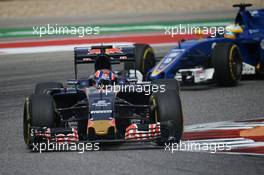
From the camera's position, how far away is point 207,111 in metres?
15.3

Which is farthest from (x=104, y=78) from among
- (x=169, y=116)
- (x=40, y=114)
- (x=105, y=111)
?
(x=169, y=116)

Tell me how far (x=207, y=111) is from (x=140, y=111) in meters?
2.86

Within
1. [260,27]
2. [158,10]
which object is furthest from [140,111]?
[158,10]

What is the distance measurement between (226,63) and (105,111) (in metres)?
6.54

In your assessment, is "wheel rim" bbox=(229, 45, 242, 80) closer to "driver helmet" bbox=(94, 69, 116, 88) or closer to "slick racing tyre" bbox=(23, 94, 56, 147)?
Answer: "driver helmet" bbox=(94, 69, 116, 88)

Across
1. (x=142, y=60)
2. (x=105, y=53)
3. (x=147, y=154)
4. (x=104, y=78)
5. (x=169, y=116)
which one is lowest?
(x=147, y=154)

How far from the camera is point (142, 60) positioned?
60.3 feet

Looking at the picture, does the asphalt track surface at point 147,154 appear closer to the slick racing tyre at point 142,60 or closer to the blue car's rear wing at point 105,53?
the slick racing tyre at point 142,60

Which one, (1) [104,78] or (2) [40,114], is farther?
(1) [104,78]

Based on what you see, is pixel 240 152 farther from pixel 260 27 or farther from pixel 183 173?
pixel 260 27

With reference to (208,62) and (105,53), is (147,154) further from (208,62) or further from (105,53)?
(208,62)

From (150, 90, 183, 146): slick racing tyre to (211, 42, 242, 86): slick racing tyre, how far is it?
6.26 m

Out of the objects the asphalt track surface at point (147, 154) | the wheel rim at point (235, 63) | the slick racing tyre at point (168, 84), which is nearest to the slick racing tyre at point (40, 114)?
the asphalt track surface at point (147, 154)

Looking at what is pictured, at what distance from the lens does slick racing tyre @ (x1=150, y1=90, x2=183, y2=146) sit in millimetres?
11386
